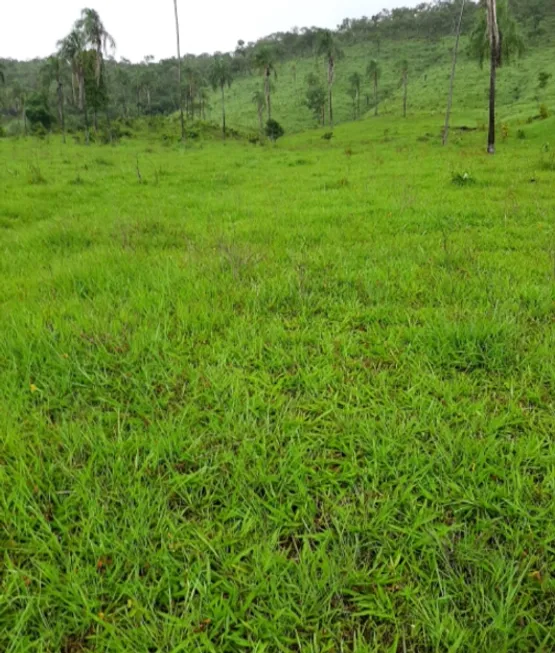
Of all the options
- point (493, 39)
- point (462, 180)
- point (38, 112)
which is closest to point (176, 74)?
point (38, 112)

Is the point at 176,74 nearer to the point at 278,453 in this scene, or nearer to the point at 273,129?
the point at 273,129

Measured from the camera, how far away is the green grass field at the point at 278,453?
1407mm

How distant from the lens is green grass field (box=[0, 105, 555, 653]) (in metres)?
1.41

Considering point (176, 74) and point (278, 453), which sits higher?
point (176, 74)

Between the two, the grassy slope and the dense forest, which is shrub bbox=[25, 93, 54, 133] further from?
the grassy slope

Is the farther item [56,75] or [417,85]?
[417,85]

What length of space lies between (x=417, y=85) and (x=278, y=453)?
96103 millimetres

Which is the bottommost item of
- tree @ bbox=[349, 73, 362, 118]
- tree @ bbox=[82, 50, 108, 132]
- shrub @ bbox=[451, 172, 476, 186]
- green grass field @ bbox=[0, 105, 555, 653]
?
green grass field @ bbox=[0, 105, 555, 653]

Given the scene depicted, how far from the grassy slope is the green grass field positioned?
166ft

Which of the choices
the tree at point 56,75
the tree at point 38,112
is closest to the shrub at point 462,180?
the tree at point 56,75

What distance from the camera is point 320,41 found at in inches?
2306

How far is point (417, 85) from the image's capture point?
7894cm

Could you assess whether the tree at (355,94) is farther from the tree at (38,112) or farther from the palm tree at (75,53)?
the tree at (38,112)

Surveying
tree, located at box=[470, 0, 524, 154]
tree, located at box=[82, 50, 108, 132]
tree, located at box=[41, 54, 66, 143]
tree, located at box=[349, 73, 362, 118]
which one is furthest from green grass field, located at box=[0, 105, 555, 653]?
tree, located at box=[349, 73, 362, 118]
